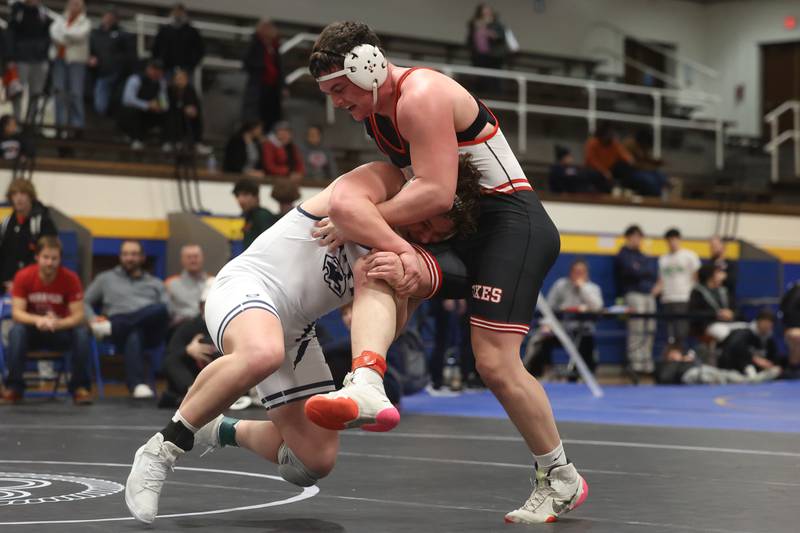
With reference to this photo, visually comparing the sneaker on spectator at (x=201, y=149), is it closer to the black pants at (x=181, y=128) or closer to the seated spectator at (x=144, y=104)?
the black pants at (x=181, y=128)

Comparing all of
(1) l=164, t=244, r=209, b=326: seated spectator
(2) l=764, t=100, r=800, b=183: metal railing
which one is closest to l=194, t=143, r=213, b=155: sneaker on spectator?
(1) l=164, t=244, r=209, b=326: seated spectator

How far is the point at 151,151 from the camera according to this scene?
14.0 meters

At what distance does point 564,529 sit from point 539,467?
12.3 inches

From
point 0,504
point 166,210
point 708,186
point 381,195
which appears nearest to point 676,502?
point 381,195

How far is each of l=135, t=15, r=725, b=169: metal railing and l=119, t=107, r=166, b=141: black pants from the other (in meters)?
1.47

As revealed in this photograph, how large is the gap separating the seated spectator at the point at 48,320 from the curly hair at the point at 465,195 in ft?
20.5

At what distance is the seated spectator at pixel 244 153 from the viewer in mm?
14008

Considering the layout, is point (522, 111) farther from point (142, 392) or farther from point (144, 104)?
point (142, 392)

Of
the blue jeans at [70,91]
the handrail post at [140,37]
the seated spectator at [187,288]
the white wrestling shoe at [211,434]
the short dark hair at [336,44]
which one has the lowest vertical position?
the white wrestling shoe at [211,434]

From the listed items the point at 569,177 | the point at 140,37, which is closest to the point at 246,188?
the point at 140,37

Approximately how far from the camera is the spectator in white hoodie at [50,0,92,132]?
13.7 m

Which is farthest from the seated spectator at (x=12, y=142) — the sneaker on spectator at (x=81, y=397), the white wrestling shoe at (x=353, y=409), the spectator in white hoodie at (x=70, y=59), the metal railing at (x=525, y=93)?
the white wrestling shoe at (x=353, y=409)

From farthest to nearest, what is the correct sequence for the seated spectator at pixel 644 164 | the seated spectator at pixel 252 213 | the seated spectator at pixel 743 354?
1. the seated spectator at pixel 644 164
2. the seated spectator at pixel 743 354
3. the seated spectator at pixel 252 213

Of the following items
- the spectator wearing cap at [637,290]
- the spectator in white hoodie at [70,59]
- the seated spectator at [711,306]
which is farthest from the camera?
the spectator wearing cap at [637,290]
